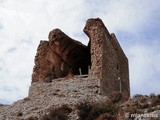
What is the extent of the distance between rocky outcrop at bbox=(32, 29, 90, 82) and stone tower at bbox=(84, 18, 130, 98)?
7.83 ft

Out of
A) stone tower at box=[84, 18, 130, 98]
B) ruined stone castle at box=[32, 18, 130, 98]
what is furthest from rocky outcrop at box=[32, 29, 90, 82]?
stone tower at box=[84, 18, 130, 98]

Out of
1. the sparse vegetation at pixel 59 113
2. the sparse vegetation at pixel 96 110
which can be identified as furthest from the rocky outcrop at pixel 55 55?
the sparse vegetation at pixel 96 110

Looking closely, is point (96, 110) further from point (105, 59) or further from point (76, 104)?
point (105, 59)

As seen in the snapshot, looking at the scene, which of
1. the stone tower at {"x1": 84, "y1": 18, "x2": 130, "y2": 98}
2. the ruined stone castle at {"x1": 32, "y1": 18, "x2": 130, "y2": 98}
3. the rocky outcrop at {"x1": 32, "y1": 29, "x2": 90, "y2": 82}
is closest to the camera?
the stone tower at {"x1": 84, "y1": 18, "x2": 130, "y2": 98}

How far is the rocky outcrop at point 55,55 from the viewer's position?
100.0 feet

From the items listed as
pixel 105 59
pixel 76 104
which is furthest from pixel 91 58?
pixel 76 104

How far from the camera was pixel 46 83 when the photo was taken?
28344mm

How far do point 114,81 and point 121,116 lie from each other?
11.8 meters

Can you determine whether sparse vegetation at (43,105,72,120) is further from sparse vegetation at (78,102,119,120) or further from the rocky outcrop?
the rocky outcrop

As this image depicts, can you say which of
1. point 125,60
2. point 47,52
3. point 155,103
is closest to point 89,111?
point 155,103

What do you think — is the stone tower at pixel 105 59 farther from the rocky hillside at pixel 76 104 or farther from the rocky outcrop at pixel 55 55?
the rocky outcrop at pixel 55 55

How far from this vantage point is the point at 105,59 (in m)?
28.2

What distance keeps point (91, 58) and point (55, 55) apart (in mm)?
4073

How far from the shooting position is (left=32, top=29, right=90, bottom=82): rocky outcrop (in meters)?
30.5
